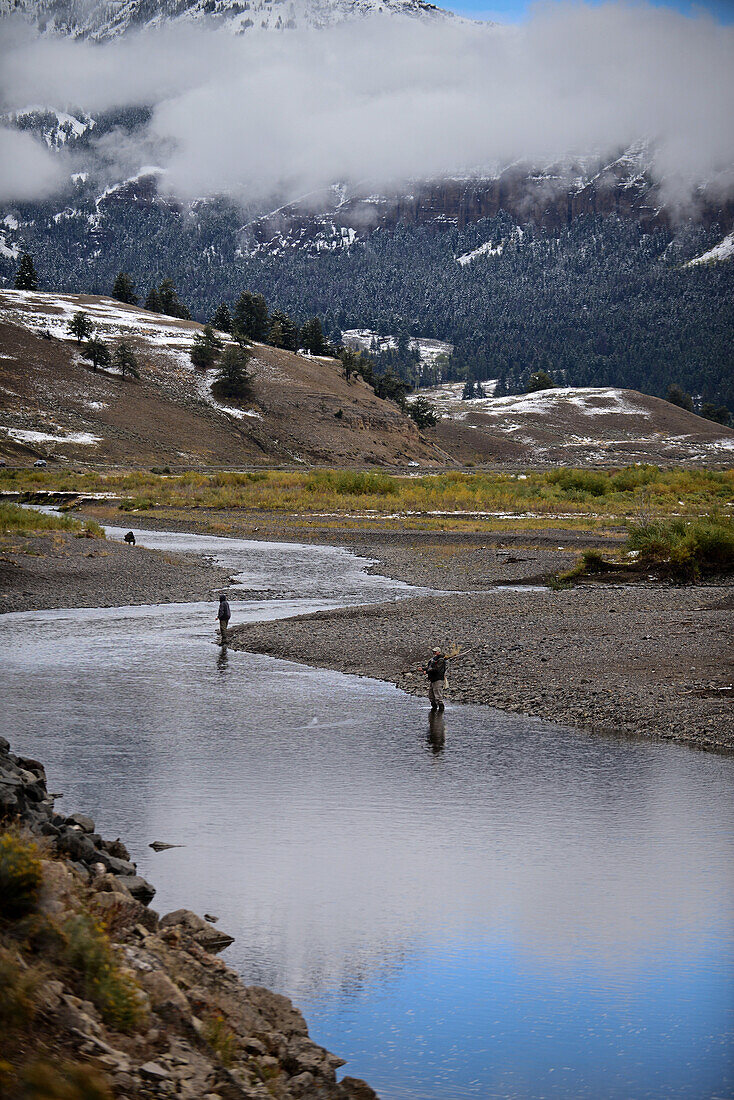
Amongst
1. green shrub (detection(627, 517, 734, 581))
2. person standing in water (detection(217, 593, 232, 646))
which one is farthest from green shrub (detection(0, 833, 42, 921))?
green shrub (detection(627, 517, 734, 581))

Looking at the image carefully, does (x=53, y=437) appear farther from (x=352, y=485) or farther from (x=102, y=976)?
(x=102, y=976)

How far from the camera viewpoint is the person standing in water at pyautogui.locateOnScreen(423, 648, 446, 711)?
19.2 m

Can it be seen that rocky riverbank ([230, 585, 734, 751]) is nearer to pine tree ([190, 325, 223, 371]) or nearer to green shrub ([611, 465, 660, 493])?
green shrub ([611, 465, 660, 493])

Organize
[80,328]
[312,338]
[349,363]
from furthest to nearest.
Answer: [312,338] < [349,363] < [80,328]

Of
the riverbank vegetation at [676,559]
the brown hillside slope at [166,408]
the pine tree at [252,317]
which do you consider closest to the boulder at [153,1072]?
the riverbank vegetation at [676,559]

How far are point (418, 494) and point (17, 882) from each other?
71.3m

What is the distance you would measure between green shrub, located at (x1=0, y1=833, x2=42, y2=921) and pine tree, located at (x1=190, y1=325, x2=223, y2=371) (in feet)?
451

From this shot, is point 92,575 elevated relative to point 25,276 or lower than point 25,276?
lower

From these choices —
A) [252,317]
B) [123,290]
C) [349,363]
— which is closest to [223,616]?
[349,363]

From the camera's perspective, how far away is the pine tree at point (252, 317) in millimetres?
165125

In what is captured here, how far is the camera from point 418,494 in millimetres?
78312

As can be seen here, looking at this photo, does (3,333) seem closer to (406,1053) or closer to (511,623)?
(511,623)

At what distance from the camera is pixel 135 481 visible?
84438mm

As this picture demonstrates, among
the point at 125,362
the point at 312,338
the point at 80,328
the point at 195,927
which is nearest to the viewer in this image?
the point at 195,927
